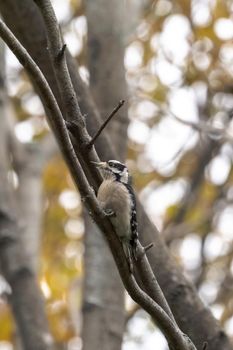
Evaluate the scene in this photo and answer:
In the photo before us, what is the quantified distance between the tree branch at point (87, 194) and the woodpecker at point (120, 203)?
11 cm

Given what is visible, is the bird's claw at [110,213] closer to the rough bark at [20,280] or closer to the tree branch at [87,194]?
the tree branch at [87,194]

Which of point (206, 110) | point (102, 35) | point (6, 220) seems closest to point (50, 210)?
point (206, 110)

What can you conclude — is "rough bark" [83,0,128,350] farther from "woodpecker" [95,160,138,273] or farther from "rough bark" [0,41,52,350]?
"woodpecker" [95,160,138,273]

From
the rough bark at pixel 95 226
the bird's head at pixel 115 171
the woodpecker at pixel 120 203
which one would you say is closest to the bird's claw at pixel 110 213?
the woodpecker at pixel 120 203

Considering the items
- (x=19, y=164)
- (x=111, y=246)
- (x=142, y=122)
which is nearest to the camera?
(x=111, y=246)

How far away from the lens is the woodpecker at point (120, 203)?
4281 mm

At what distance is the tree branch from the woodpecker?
107 mm

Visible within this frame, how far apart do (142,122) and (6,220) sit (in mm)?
4168

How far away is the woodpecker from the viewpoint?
4281 mm

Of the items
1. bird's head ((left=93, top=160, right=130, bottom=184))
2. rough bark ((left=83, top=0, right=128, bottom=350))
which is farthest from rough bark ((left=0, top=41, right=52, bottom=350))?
bird's head ((left=93, top=160, right=130, bottom=184))

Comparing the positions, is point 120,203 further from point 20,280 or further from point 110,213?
point 20,280

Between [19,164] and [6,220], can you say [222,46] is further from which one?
[6,220]

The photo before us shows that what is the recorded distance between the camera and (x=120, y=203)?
180 inches

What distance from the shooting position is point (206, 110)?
395 inches
